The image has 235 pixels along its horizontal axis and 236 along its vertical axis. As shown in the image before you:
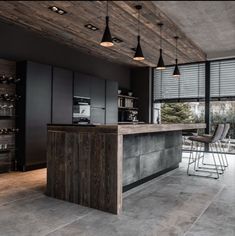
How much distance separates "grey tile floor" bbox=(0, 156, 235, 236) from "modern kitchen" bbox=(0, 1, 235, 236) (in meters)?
0.01

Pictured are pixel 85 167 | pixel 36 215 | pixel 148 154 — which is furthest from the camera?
pixel 148 154

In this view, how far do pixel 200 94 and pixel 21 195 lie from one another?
6188 mm

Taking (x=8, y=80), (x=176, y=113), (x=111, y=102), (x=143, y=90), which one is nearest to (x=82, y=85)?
(x=111, y=102)

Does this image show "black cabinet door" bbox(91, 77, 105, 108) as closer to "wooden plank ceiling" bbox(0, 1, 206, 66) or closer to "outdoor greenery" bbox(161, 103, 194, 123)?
"wooden plank ceiling" bbox(0, 1, 206, 66)

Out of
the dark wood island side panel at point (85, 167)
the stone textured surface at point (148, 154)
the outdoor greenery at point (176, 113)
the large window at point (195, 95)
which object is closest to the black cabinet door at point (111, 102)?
the large window at point (195, 95)

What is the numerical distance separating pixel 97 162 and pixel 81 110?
345 cm

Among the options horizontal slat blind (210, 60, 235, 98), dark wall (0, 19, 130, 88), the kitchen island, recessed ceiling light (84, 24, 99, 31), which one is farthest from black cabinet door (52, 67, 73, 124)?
horizontal slat blind (210, 60, 235, 98)

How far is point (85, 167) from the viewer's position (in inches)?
112

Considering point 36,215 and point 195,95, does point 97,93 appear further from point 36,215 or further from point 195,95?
point 36,215

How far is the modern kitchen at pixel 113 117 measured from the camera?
Result: 2396 millimetres

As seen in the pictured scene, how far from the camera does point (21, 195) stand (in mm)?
3258

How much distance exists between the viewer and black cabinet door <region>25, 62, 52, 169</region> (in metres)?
4.89

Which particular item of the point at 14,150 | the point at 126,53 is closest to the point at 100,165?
the point at 14,150

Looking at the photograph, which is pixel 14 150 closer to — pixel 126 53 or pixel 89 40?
pixel 89 40
